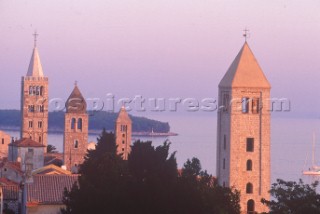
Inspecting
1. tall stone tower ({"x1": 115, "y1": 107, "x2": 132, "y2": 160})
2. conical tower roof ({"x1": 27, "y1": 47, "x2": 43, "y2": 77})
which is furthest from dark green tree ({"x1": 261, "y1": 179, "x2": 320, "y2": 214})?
conical tower roof ({"x1": 27, "y1": 47, "x2": 43, "y2": 77})

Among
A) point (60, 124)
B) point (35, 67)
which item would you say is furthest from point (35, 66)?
point (60, 124)

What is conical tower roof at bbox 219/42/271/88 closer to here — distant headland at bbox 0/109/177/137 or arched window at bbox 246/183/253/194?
arched window at bbox 246/183/253/194

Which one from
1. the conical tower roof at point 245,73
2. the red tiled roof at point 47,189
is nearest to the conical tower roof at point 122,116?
the conical tower roof at point 245,73

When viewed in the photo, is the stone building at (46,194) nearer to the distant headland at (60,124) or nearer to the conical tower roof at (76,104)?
the conical tower roof at (76,104)

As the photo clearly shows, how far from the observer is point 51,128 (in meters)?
194

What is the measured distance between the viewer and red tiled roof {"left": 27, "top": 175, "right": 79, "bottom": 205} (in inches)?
1473

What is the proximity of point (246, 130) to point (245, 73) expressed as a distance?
2348 millimetres

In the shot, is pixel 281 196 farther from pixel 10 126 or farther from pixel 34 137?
pixel 10 126

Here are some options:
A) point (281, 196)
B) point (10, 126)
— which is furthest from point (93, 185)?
point (10, 126)

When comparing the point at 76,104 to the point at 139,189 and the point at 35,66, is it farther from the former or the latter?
the point at 139,189

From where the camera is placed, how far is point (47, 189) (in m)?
38.6

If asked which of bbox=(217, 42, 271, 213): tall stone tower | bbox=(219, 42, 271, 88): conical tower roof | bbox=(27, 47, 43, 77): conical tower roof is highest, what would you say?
bbox=(27, 47, 43, 77): conical tower roof

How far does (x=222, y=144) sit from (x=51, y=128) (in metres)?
143

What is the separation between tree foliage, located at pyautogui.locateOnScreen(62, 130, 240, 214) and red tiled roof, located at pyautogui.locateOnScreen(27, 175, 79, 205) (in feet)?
7.37
